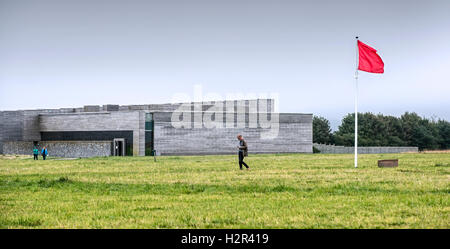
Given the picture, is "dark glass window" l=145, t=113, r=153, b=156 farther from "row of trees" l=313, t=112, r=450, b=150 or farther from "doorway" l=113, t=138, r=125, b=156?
"row of trees" l=313, t=112, r=450, b=150

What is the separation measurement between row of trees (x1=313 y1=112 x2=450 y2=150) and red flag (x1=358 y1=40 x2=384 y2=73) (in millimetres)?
89033

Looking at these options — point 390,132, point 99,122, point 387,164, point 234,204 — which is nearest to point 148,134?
point 99,122

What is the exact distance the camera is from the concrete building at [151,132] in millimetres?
65125

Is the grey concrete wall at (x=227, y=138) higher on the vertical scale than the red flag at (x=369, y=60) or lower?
lower

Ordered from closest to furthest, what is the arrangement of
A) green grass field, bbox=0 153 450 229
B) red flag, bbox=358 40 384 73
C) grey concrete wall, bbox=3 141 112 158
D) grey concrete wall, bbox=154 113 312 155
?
green grass field, bbox=0 153 450 229 → red flag, bbox=358 40 384 73 → grey concrete wall, bbox=3 141 112 158 → grey concrete wall, bbox=154 113 312 155

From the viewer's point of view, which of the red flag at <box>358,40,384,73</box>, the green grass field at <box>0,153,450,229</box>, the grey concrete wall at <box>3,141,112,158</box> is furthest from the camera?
the grey concrete wall at <box>3,141,112,158</box>

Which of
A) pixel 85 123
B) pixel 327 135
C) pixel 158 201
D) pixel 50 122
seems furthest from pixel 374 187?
pixel 327 135

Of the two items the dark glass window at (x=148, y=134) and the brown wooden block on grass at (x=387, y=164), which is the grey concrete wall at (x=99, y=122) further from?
the brown wooden block on grass at (x=387, y=164)

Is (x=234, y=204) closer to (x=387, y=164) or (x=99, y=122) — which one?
(x=387, y=164)

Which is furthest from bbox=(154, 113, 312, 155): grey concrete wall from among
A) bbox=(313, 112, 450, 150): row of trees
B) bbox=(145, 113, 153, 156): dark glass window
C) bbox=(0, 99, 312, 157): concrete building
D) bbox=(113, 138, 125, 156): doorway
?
bbox=(313, 112, 450, 150): row of trees

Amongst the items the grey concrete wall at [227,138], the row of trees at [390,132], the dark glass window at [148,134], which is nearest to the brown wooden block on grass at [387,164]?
the grey concrete wall at [227,138]

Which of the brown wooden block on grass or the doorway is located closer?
the brown wooden block on grass

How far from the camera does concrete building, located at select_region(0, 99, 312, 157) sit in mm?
65125
